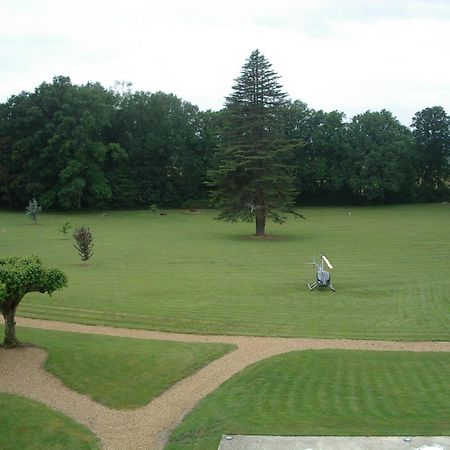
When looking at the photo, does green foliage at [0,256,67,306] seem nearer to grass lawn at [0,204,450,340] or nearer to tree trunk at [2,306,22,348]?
tree trunk at [2,306,22,348]

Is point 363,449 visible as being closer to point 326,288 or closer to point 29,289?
point 29,289

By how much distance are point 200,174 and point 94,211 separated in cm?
1482

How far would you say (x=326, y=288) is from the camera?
2356cm

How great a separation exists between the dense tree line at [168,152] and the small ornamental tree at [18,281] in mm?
51388

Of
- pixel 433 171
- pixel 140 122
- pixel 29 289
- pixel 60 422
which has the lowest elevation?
pixel 60 422

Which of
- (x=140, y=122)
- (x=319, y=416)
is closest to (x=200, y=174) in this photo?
(x=140, y=122)

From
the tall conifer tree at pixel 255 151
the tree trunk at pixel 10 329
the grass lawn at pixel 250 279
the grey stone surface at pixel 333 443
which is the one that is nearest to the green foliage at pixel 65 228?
the grass lawn at pixel 250 279

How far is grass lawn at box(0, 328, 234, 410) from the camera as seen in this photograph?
12295mm

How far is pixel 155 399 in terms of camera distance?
1194 centimetres

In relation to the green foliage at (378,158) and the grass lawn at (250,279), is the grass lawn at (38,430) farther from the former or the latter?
the green foliage at (378,158)

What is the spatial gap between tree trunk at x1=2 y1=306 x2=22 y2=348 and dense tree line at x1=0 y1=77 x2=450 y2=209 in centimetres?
5136

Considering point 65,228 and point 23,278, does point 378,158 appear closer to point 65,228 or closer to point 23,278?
point 65,228

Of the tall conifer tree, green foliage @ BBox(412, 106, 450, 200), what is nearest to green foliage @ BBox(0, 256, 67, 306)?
the tall conifer tree

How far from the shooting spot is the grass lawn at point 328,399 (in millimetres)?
9578
